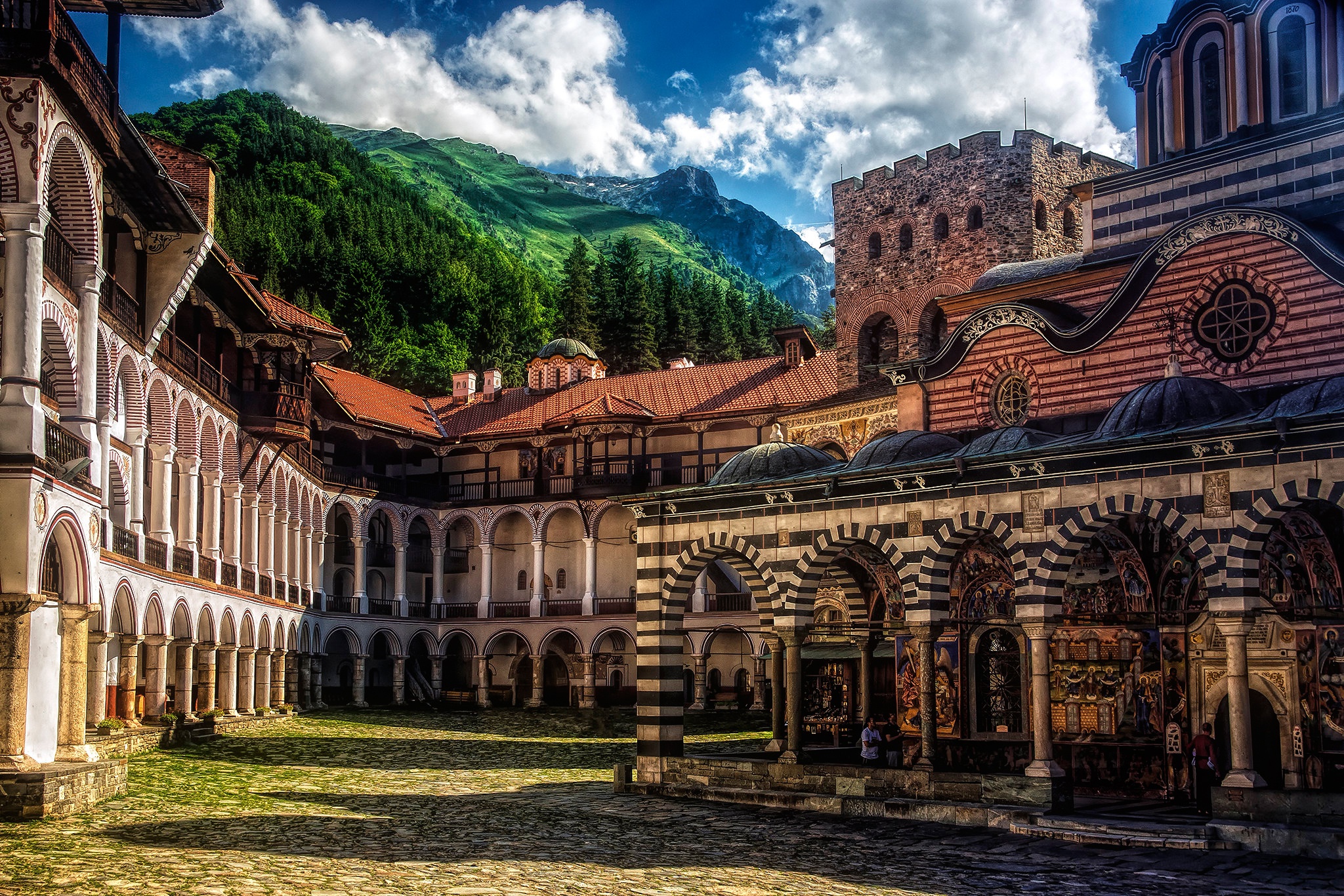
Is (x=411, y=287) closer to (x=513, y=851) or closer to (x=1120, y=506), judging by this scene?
(x=1120, y=506)

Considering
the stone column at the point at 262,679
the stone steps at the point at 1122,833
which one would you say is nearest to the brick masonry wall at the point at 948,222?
Result: the stone column at the point at 262,679

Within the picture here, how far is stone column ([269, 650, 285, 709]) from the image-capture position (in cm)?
3922

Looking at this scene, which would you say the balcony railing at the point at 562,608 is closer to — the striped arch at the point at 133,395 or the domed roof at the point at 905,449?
the striped arch at the point at 133,395

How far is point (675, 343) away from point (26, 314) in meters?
58.2

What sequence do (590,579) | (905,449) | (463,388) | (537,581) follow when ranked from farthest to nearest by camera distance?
(463,388)
(537,581)
(590,579)
(905,449)

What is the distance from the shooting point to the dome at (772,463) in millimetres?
21844

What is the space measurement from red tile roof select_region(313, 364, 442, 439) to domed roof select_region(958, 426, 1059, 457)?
95.8ft

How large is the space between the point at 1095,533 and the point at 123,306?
17.1 metres

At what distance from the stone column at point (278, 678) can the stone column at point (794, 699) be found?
2343 centimetres

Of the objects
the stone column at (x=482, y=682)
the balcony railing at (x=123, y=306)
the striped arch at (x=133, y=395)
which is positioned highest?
the balcony railing at (x=123, y=306)

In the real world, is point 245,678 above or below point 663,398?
below

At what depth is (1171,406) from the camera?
17562 mm

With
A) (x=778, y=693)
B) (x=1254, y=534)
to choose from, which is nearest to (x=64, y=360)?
(x=778, y=693)

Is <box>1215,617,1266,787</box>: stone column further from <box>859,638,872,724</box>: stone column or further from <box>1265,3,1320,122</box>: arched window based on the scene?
<box>1265,3,1320,122</box>: arched window
